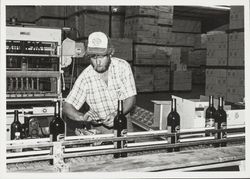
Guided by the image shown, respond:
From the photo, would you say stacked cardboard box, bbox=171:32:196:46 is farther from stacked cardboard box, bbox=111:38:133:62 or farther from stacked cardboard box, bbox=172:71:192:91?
stacked cardboard box, bbox=111:38:133:62

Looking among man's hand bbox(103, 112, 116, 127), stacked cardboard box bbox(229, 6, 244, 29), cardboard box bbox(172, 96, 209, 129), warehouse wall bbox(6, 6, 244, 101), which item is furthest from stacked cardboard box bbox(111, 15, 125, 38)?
cardboard box bbox(172, 96, 209, 129)

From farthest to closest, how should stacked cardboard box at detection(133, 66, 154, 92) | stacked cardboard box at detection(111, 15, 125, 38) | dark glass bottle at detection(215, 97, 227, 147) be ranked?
stacked cardboard box at detection(133, 66, 154, 92), stacked cardboard box at detection(111, 15, 125, 38), dark glass bottle at detection(215, 97, 227, 147)

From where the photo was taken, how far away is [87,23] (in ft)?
20.4

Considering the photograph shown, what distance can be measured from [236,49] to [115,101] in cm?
385

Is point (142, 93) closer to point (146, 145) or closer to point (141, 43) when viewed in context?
point (141, 43)

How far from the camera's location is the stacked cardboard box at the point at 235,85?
17.6 ft

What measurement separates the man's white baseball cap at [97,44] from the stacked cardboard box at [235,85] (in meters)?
3.95

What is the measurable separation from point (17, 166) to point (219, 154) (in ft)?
2.84

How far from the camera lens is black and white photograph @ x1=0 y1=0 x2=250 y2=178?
4.25 feet

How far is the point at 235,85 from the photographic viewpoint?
5504 mm

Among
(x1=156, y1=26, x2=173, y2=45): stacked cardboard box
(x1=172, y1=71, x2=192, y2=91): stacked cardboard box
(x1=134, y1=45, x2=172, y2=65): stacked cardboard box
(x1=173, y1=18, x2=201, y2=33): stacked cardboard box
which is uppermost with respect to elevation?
(x1=173, y1=18, x2=201, y2=33): stacked cardboard box

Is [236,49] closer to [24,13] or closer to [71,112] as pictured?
[71,112]

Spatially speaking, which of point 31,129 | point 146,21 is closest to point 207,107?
point 31,129

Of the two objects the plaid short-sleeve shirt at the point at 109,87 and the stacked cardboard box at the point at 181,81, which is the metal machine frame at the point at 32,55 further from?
the stacked cardboard box at the point at 181,81
